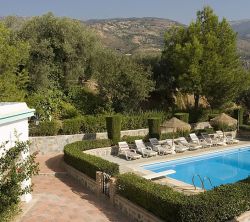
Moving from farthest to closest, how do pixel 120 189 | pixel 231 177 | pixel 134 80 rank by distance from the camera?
pixel 134 80 < pixel 231 177 < pixel 120 189

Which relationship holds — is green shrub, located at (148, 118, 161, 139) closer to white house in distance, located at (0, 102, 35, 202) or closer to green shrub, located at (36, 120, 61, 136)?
green shrub, located at (36, 120, 61, 136)

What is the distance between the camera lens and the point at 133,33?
426ft

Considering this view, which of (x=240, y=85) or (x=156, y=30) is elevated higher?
(x=156, y=30)

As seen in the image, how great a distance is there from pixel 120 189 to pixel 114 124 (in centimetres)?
932

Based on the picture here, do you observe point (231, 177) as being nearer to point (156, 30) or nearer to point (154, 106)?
point (154, 106)

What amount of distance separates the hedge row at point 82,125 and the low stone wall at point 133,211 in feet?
35.7

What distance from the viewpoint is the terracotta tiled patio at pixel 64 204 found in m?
11.9

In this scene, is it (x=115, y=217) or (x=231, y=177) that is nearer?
(x=115, y=217)

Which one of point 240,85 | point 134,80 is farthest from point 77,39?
point 240,85

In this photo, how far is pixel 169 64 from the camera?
33.2m

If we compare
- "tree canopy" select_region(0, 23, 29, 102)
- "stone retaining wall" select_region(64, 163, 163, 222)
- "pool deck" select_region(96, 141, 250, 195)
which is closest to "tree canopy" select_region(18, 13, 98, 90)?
"tree canopy" select_region(0, 23, 29, 102)

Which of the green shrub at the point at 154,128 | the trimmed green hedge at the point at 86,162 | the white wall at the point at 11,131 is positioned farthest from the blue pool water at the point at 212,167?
the white wall at the point at 11,131

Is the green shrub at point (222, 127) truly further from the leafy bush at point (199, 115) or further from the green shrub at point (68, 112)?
the green shrub at point (68, 112)

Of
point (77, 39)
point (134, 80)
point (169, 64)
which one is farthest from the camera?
point (169, 64)
